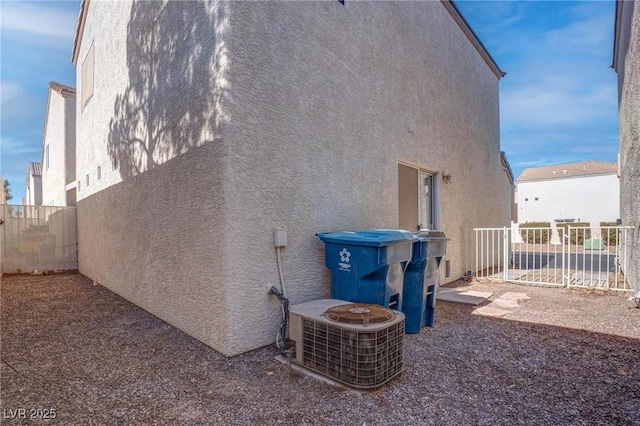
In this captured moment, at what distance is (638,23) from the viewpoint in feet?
18.9

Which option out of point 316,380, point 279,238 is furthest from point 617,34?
point 316,380

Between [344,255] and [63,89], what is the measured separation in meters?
14.9

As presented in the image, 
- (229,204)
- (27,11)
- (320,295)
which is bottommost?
(320,295)

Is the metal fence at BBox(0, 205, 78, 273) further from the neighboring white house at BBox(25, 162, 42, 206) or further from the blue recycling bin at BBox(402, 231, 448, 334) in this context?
the neighboring white house at BBox(25, 162, 42, 206)

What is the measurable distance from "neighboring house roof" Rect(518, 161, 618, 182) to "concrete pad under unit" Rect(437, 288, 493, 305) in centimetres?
3106

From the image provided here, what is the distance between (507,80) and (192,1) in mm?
12389

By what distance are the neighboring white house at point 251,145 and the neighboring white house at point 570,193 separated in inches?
1093

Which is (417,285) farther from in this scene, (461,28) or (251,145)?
(461,28)

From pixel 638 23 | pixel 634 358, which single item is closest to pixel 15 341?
pixel 634 358

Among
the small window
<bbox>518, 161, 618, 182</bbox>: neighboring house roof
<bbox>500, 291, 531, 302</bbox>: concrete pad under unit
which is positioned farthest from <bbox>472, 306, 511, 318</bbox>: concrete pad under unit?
<bbox>518, 161, 618, 182</bbox>: neighboring house roof

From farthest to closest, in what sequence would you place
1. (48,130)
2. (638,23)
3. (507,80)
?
(48,130) < (507,80) < (638,23)

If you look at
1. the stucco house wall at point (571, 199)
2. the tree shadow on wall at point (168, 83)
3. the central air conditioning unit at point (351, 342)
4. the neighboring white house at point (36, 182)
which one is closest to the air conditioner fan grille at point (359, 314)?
the central air conditioning unit at point (351, 342)

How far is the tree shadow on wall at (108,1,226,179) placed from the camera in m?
3.86

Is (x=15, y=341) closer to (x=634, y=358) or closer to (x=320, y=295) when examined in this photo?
(x=320, y=295)
